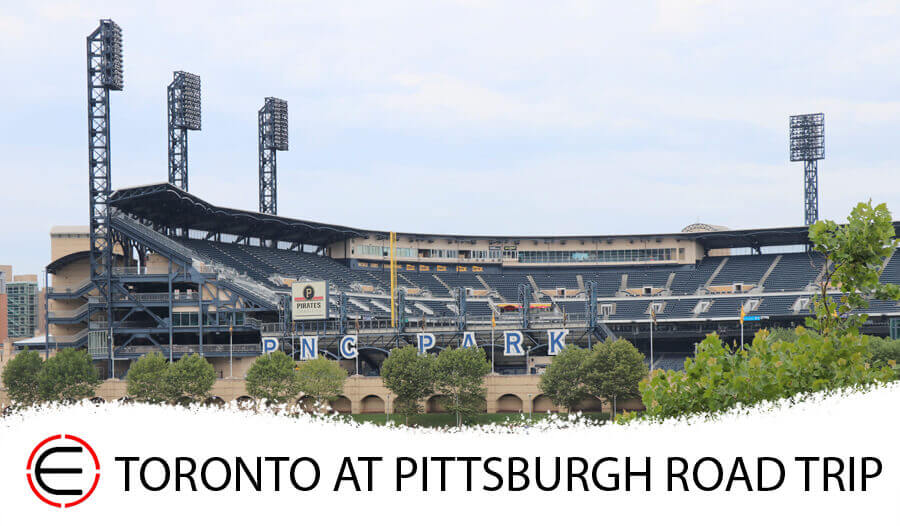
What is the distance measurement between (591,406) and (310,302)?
33.4 meters

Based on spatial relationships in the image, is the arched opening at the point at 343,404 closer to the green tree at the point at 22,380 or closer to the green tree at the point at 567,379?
the green tree at the point at 567,379

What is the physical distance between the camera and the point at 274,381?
8938 cm

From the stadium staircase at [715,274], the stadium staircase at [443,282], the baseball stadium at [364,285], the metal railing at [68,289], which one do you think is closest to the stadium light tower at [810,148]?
the baseball stadium at [364,285]

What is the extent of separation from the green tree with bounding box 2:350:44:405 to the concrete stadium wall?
13.7ft

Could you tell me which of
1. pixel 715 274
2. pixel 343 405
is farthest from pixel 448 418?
pixel 715 274

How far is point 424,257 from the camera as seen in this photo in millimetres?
146250

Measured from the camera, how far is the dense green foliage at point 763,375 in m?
26.7

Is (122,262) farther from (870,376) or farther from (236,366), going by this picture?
(870,376)

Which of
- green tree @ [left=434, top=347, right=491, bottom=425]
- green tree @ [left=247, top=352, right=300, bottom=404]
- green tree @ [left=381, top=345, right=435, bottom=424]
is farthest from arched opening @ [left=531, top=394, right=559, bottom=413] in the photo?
green tree @ [left=247, top=352, right=300, bottom=404]

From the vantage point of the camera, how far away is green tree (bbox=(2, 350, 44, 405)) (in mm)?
95188

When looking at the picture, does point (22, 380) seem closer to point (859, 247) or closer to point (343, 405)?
point (343, 405)

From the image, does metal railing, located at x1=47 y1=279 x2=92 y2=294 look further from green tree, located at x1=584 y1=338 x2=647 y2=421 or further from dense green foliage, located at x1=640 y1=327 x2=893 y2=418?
dense green foliage, located at x1=640 y1=327 x2=893 y2=418

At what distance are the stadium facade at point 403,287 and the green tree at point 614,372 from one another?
1131 cm

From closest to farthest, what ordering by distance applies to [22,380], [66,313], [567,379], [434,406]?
[567,379] < [22,380] < [434,406] < [66,313]
